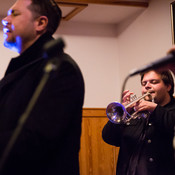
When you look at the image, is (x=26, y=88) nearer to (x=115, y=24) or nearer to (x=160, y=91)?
(x=160, y=91)

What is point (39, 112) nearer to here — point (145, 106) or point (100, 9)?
point (145, 106)

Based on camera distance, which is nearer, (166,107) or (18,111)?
(18,111)

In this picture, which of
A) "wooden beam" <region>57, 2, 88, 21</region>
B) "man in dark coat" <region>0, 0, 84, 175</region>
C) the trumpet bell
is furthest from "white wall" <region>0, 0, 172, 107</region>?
"man in dark coat" <region>0, 0, 84, 175</region>

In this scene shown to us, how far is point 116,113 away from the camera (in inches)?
131

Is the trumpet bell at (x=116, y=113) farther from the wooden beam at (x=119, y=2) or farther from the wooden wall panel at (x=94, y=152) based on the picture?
the wooden beam at (x=119, y=2)

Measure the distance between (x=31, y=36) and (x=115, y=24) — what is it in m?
4.40

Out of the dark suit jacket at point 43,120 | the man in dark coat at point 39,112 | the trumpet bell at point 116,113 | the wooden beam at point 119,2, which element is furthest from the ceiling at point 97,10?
the dark suit jacket at point 43,120

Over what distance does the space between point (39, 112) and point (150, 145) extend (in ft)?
5.05

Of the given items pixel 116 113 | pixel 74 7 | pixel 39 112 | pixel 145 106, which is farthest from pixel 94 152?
pixel 39 112

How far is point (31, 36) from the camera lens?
6.48 feet

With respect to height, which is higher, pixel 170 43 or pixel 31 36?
pixel 170 43

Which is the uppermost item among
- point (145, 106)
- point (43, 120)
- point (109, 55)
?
point (109, 55)

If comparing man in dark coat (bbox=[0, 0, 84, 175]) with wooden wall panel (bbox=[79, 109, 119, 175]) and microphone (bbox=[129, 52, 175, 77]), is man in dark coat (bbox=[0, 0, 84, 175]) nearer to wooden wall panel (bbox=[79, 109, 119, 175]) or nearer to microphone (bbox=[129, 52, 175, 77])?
microphone (bbox=[129, 52, 175, 77])

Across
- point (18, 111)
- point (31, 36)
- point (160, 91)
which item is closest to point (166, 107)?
point (160, 91)
